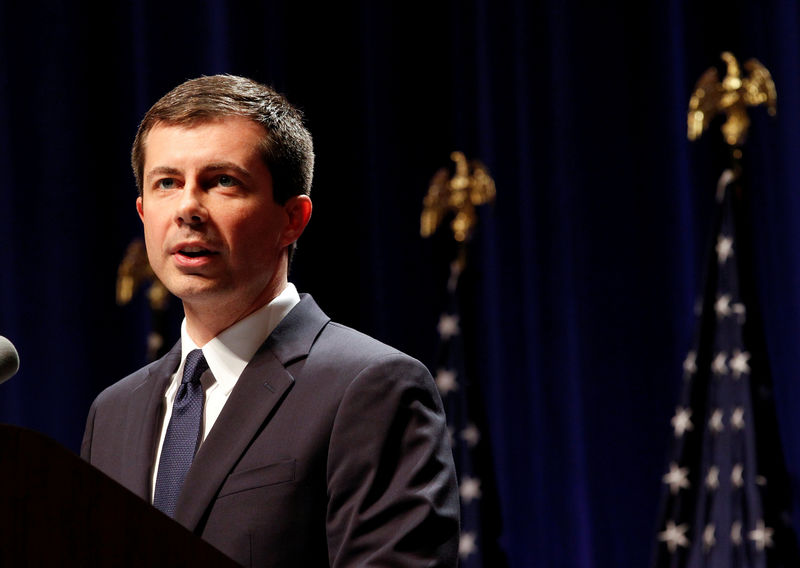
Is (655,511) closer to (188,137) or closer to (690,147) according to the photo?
(690,147)

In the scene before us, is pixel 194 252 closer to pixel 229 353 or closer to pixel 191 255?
pixel 191 255

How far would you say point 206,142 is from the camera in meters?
1.48

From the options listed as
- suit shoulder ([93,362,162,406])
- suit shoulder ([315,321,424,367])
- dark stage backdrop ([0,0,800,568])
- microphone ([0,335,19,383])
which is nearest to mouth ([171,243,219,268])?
suit shoulder ([315,321,424,367])

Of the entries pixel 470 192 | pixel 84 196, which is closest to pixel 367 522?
pixel 470 192

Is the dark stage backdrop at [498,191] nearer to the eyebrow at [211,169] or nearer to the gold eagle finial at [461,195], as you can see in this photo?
the gold eagle finial at [461,195]

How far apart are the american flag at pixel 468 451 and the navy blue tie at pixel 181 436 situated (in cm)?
349

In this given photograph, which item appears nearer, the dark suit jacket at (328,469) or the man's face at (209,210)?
the dark suit jacket at (328,469)

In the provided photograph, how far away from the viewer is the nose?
1.44 metres

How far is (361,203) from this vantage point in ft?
20.2

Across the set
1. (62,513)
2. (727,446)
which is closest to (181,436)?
(62,513)

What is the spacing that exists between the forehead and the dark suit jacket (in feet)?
0.98

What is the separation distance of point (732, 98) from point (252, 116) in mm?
3516

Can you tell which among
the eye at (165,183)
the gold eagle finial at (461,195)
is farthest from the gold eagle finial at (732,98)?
the eye at (165,183)

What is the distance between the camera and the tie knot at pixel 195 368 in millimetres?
1565
